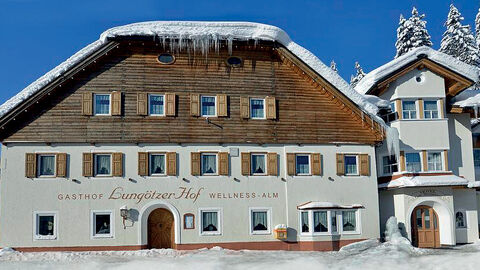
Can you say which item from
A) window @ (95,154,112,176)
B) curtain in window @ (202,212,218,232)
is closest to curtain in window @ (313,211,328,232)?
curtain in window @ (202,212,218,232)

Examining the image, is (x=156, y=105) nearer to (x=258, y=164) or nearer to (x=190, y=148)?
(x=190, y=148)

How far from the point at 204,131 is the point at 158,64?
3.77 meters

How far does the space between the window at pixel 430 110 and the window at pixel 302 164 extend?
263 inches

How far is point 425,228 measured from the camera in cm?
2484

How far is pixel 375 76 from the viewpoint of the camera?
2480 centimetres

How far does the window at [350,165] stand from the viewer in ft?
79.2

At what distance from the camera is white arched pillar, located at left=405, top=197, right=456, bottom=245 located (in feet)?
79.6

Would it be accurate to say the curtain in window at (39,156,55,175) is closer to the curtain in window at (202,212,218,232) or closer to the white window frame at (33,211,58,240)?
the white window frame at (33,211,58,240)

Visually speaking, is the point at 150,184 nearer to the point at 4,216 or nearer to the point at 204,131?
the point at 204,131

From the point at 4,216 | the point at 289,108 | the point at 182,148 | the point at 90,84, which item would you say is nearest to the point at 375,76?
the point at 289,108

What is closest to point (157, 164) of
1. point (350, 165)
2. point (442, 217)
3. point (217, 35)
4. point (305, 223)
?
point (217, 35)

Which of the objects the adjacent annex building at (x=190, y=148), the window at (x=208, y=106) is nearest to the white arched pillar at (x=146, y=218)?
the adjacent annex building at (x=190, y=148)

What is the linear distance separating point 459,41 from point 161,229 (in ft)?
119

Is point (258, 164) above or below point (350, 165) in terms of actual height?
above
